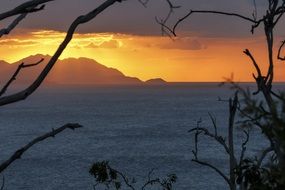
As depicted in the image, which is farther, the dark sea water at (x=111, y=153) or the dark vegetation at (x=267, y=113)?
the dark sea water at (x=111, y=153)

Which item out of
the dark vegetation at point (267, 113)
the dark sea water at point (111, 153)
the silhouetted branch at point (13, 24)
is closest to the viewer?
the dark vegetation at point (267, 113)

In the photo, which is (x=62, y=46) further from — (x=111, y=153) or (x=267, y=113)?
(x=111, y=153)

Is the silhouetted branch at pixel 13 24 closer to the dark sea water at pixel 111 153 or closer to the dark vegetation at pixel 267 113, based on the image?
the dark vegetation at pixel 267 113

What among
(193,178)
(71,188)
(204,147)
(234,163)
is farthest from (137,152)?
(234,163)

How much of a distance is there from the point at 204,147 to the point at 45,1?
395 ft

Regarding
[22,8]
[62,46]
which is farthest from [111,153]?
[22,8]

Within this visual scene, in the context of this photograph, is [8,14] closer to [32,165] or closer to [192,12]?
[192,12]

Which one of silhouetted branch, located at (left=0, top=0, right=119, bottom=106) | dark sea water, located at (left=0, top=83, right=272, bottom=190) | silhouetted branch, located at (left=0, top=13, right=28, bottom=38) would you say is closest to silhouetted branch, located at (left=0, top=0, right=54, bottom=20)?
silhouetted branch, located at (left=0, top=0, right=119, bottom=106)

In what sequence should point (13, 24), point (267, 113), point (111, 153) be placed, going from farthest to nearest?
1. point (111, 153)
2. point (13, 24)
3. point (267, 113)

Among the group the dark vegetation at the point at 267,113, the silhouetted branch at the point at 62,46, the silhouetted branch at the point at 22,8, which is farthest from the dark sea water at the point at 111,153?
the silhouetted branch at the point at 22,8

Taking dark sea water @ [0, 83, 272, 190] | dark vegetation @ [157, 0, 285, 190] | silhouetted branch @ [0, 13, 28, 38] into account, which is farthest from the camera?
→ dark sea water @ [0, 83, 272, 190]

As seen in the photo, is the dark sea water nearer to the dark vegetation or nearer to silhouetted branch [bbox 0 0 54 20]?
the dark vegetation

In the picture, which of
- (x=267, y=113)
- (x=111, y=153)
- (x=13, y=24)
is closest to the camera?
(x=267, y=113)

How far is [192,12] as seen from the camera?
6.02 meters
